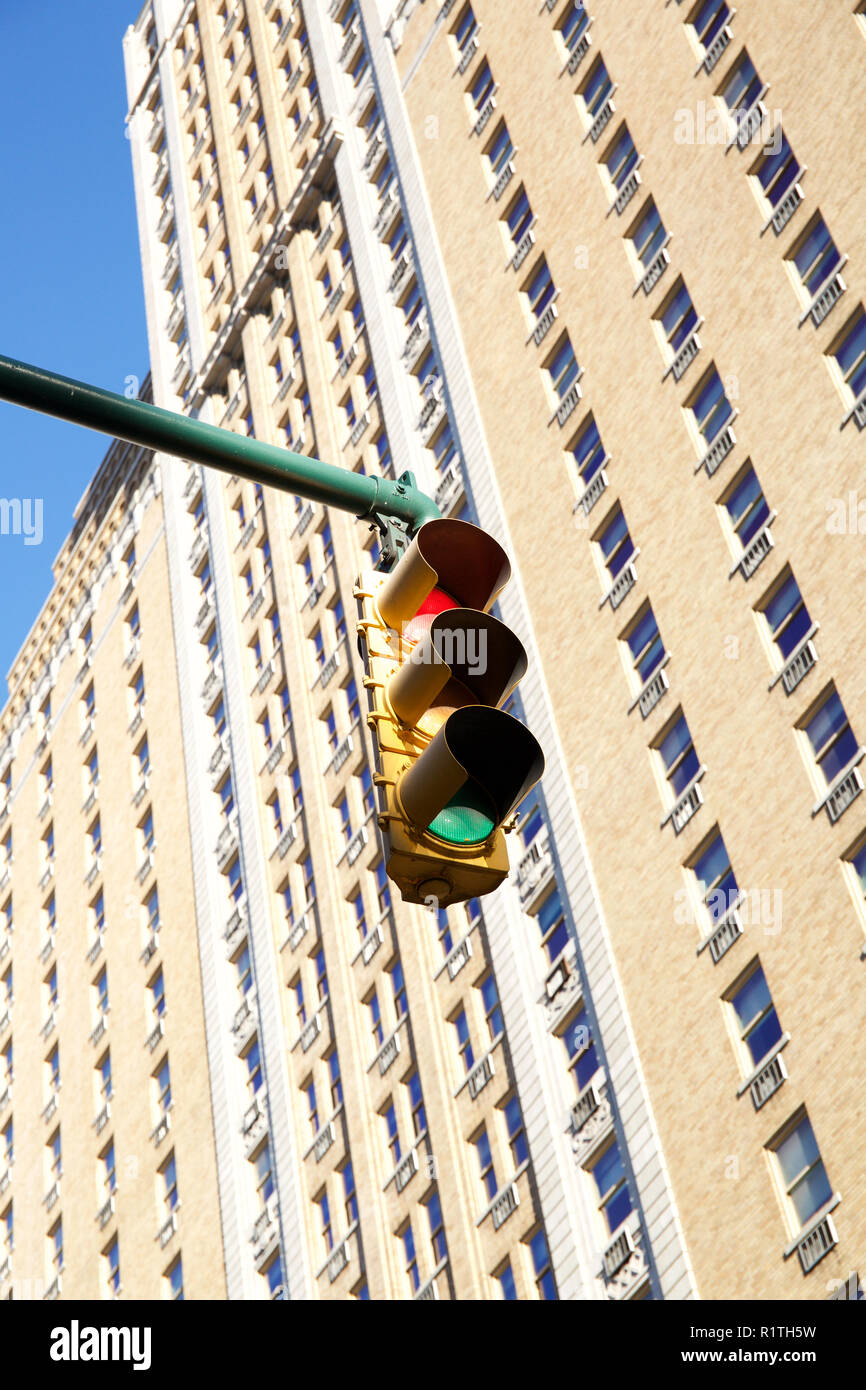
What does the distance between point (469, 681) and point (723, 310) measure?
34778 mm

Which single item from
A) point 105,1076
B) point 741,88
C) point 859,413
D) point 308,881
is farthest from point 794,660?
point 105,1076

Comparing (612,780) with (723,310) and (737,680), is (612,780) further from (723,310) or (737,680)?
(723,310)

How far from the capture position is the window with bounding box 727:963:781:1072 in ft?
110

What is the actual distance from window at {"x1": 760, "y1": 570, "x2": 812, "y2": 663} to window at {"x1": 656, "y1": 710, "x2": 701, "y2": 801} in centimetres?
265

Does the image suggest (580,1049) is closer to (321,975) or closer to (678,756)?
(678,756)

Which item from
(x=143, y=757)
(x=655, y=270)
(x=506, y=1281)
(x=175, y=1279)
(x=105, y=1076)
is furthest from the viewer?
(x=143, y=757)

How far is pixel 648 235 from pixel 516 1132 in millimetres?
20818

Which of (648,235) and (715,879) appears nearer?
(715,879)

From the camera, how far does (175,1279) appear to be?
170 ft

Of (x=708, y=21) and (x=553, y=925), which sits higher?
(x=708, y=21)

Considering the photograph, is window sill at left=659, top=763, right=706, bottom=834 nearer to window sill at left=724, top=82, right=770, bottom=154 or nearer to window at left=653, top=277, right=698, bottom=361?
window at left=653, top=277, right=698, bottom=361

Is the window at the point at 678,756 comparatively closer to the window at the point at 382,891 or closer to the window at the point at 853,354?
the window at the point at 853,354

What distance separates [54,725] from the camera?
74.6 m
